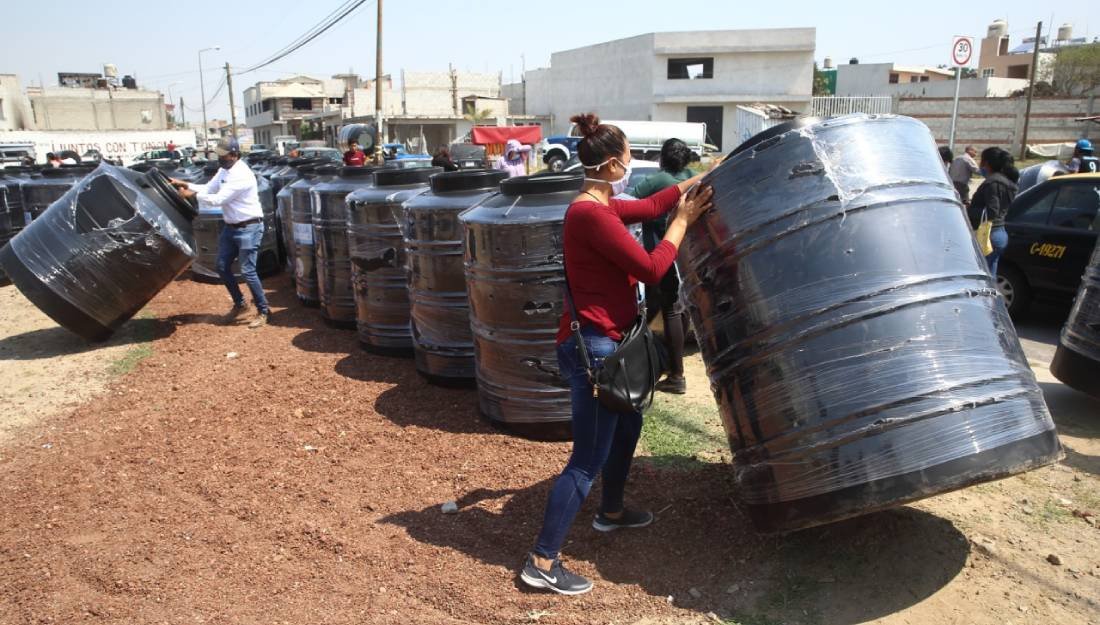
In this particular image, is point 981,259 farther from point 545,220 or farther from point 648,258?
point 545,220

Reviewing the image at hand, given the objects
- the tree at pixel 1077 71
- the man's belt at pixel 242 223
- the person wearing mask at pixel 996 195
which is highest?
the tree at pixel 1077 71

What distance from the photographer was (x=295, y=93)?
79.9 meters

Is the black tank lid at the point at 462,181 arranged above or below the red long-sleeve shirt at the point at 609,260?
above

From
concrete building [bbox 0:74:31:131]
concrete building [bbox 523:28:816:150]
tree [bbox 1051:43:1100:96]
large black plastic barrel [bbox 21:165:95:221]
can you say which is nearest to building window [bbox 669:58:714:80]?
concrete building [bbox 523:28:816:150]

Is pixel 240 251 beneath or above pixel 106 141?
beneath

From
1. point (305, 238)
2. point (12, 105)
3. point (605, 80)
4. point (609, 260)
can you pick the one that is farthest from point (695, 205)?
point (12, 105)

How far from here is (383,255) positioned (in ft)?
21.0

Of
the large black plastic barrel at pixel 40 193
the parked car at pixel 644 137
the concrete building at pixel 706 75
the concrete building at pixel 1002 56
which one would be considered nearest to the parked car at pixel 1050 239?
the large black plastic barrel at pixel 40 193

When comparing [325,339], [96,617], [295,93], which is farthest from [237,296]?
[295,93]

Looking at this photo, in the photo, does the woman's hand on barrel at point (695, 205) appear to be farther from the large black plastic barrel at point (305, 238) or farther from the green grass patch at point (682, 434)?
the large black plastic barrel at point (305, 238)

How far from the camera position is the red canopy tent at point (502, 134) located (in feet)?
114

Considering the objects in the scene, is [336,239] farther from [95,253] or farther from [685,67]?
[685,67]

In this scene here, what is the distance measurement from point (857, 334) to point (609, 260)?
38.5 inches

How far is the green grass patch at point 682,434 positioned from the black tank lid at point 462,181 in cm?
203
